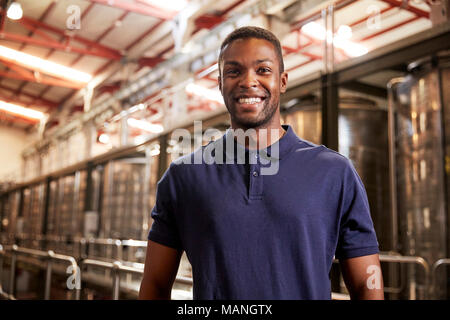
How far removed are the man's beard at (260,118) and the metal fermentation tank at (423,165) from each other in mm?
4330

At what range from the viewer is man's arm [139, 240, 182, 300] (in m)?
1.21

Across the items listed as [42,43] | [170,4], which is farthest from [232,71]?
[42,43]

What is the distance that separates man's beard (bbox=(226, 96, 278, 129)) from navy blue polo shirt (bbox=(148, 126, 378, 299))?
7cm

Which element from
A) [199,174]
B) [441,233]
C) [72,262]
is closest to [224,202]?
[199,174]

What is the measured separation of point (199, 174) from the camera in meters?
1.18

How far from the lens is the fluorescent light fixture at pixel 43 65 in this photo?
12703 mm

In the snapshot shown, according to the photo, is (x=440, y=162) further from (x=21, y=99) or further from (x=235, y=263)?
(x=21, y=99)

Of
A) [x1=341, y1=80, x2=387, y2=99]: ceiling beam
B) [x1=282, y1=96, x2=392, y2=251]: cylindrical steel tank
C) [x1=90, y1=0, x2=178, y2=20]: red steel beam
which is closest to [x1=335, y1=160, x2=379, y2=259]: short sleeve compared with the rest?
[x1=341, y1=80, x2=387, y2=99]: ceiling beam

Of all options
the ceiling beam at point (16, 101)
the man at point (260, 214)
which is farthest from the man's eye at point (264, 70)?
the ceiling beam at point (16, 101)

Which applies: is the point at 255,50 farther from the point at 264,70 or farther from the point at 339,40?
the point at 339,40

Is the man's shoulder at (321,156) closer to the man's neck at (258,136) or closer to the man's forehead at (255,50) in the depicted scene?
the man's neck at (258,136)

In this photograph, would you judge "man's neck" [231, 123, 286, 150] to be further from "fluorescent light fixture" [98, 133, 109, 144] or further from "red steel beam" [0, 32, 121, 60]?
"red steel beam" [0, 32, 121, 60]
